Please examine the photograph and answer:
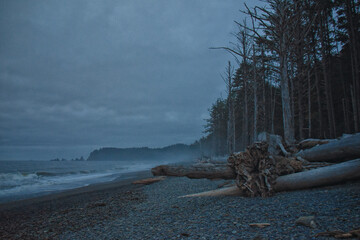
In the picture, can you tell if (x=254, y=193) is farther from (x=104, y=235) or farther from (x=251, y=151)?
(x=104, y=235)

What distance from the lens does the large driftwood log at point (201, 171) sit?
27.2 ft


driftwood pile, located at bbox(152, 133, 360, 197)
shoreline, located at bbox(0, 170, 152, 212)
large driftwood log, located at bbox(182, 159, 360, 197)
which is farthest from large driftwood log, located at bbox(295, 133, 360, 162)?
shoreline, located at bbox(0, 170, 152, 212)

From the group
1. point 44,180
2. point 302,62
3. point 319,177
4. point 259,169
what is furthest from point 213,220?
point 44,180

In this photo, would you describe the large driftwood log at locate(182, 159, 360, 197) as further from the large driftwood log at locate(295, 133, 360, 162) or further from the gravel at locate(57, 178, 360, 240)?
the large driftwood log at locate(295, 133, 360, 162)

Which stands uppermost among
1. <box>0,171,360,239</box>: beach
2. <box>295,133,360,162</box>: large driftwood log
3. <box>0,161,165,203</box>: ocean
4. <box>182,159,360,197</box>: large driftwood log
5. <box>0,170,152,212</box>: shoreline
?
<box>295,133,360,162</box>: large driftwood log

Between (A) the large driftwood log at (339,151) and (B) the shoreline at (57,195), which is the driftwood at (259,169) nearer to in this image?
(A) the large driftwood log at (339,151)

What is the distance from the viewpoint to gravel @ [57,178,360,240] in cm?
299

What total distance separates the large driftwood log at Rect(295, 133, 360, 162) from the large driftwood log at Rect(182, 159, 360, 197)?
1.33 meters

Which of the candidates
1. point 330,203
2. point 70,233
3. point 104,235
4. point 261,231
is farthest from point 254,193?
point 70,233

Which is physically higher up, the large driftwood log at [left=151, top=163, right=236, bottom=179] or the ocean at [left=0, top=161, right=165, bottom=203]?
the large driftwood log at [left=151, top=163, right=236, bottom=179]

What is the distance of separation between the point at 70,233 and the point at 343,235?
200 inches

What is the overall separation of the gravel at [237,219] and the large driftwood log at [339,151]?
1.76 meters

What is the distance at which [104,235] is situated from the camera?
161 inches

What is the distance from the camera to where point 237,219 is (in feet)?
12.3
